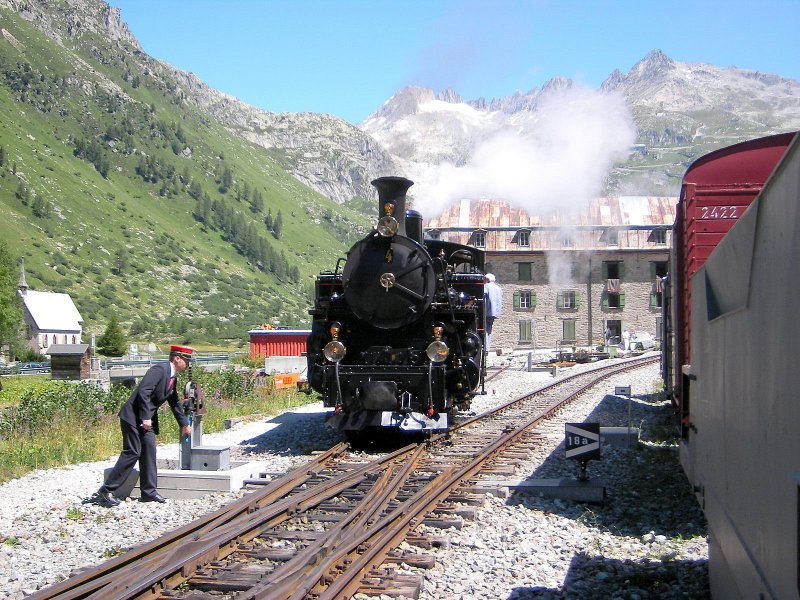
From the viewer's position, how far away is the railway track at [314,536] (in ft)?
17.5

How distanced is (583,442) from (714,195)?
334 centimetres

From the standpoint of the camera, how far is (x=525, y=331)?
47156 millimetres

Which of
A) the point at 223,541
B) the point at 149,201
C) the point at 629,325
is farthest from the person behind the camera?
the point at 149,201

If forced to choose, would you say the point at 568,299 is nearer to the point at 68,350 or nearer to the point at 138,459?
the point at 68,350

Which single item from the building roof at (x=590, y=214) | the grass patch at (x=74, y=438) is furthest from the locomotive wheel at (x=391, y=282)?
the building roof at (x=590, y=214)

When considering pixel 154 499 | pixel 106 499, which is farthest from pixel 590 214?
pixel 106 499

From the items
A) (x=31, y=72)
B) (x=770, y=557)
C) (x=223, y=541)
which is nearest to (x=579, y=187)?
(x=223, y=541)

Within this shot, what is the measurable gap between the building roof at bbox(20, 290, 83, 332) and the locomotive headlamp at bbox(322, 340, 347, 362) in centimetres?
7656

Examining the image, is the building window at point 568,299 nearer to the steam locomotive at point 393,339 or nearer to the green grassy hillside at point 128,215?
the steam locomotive at point 393,339

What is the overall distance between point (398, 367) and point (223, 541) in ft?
18.8

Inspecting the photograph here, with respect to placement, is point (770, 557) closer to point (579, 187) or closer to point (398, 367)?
point (398, 367)

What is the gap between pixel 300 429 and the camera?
14188 millimetres

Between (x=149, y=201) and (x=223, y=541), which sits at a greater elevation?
(x=149, y=201)

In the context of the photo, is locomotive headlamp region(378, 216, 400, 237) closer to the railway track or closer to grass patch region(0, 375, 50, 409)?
the railway track
